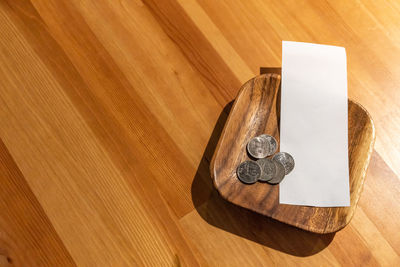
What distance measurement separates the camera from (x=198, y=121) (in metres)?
0.72

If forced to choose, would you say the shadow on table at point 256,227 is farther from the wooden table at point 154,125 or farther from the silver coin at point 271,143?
the silver coin at point 271,143

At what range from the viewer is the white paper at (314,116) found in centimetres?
65

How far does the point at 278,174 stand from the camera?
63cm

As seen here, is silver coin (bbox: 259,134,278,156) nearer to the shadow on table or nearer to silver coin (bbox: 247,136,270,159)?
silver coin (bbox: 247,136,270,159)

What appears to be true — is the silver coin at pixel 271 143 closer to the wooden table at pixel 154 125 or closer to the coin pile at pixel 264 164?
the coin pile at pixel 264 164

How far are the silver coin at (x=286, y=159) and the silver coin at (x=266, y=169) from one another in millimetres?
15

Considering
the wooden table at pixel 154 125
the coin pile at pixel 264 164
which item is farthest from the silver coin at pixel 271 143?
the wooden table at pixel 154 125

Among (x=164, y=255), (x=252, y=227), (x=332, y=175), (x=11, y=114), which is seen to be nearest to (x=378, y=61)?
(x=332, y=175)

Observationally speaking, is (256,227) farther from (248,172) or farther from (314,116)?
(314,116)

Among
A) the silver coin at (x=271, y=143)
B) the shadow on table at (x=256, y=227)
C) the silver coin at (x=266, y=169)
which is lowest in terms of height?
the shadow on table at (x=256, y=227)

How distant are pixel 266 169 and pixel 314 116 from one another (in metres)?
0.13

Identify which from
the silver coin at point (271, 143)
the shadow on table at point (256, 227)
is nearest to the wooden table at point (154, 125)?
the shadow on table at point (256, 227)

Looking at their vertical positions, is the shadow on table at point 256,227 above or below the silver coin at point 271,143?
below

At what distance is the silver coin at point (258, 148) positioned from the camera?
0.64 m
